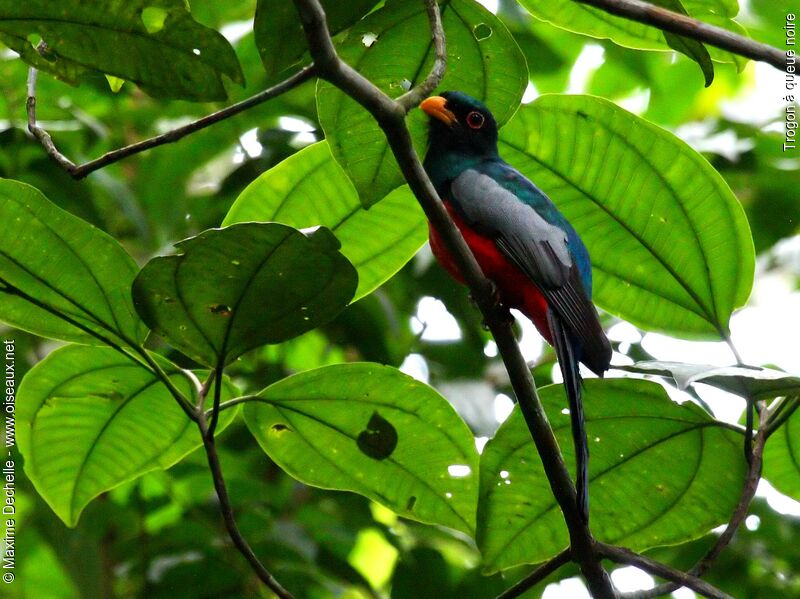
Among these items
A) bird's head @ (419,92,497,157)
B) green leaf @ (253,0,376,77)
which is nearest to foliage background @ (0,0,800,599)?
bird's head @ (419,92,497,157)

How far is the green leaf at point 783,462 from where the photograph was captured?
2389 millimetres

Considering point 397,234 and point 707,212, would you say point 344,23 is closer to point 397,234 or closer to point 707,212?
point 397,234

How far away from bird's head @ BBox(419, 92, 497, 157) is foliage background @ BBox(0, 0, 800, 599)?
55 centimetres

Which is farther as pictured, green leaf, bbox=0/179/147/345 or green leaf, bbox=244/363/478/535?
green leaf, bbox=244/363/478/535

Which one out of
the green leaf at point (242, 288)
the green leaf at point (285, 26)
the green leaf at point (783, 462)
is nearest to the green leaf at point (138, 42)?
the green leaf at point (285, 26)

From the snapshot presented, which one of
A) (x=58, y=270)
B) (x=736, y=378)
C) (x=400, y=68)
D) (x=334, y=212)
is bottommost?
(x=736, y=378)

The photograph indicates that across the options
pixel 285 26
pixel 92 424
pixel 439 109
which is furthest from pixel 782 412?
pixel 439 109

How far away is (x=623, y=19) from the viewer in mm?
2309

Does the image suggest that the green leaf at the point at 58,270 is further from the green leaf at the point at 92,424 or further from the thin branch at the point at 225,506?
the thin branch at the point at 225,506

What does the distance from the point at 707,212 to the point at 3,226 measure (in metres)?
1.59

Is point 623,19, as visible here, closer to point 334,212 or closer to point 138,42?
point 334,212

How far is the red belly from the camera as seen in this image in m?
2.98

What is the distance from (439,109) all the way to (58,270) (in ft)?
5.67

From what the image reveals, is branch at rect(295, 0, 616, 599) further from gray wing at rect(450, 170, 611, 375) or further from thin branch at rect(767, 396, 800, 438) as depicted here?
gray wing at rect(450, 170, 611, 375)
